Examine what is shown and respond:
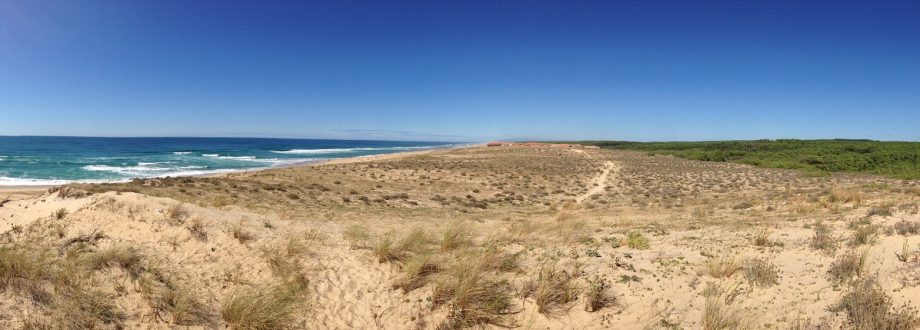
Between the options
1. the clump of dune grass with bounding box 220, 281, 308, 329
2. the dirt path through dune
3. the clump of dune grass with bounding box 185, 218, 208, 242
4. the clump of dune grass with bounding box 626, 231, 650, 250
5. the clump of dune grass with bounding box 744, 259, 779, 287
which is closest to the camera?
the clump of dune grass with bounding box 220, 281, 308, 329

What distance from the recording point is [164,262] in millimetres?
6984

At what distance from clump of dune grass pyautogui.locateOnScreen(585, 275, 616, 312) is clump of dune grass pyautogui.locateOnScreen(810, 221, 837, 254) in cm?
417

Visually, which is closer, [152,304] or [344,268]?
[152,304]

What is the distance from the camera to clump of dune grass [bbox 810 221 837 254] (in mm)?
7289

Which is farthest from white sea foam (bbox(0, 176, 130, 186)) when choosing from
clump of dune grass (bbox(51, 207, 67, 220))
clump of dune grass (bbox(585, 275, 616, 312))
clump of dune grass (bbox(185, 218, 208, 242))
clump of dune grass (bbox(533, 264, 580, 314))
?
clump of dune grass (bbox(585, 275, 616, 312))

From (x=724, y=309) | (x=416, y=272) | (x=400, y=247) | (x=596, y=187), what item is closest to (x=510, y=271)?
(x=416, y=272)

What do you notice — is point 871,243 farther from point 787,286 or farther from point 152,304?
point 152,304

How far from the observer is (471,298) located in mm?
5980

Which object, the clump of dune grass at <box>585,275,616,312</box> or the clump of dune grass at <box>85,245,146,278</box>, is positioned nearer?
the clump of dune grass at <box>585,275,616,312</box>

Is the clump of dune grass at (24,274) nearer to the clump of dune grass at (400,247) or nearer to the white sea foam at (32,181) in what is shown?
the clump of dune grass at (400,247)

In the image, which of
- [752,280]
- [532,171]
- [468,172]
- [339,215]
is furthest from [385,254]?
[532,171]

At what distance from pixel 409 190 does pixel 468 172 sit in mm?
12416

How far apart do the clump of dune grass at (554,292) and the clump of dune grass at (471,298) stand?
1.48 feet

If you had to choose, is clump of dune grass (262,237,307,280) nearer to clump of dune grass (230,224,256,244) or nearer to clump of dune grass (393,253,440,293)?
clump of dune grass (230,224,256,244)
